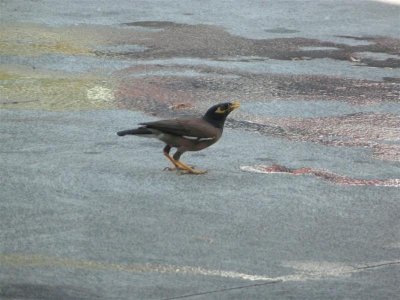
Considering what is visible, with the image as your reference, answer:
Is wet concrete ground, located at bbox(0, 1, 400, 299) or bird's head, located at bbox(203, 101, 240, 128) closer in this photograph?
wet concrete ground, located at bbox(0, 1, 400, 299)

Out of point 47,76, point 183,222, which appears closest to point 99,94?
point 47,76

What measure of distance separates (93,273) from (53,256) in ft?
1.25

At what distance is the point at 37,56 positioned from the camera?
13180 mm

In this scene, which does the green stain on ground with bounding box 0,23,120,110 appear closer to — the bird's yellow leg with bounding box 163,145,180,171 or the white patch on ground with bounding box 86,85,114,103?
→ the white patch on ground with bounding box 86,85,114,103

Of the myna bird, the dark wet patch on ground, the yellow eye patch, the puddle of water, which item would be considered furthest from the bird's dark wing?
the puddle of water

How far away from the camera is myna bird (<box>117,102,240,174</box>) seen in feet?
28.0

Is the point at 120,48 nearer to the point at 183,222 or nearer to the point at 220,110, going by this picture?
the point at 220,110

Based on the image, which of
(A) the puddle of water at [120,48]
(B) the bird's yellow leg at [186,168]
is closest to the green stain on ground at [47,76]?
(A) the puddle of water at [120,48]

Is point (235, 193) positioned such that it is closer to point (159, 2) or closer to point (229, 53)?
point (229, 53)

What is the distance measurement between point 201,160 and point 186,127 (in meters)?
0.57

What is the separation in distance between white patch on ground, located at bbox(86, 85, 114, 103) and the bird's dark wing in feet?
8.66

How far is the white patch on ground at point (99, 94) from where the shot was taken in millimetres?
11195

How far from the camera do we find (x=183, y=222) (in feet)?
24.4

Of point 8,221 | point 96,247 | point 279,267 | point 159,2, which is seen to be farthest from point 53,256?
point 159,2
